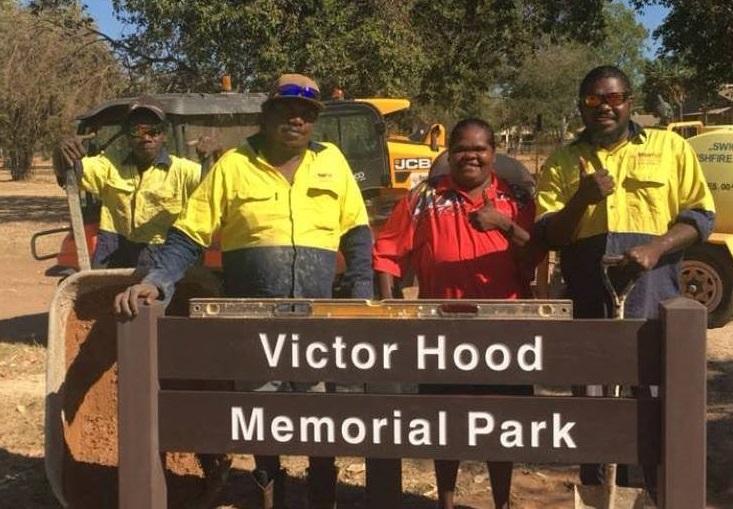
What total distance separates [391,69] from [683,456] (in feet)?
44.9

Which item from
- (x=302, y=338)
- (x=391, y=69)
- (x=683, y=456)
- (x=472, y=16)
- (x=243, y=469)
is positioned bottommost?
(x=243, y=469)

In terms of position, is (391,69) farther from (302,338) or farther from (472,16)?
(302,338)

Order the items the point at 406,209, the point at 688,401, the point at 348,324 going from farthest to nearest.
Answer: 1. the point at 406,209
2. the point at 348,324
3. the point at 688,401

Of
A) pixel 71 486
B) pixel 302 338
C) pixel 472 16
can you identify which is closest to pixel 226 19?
pixel 472 16

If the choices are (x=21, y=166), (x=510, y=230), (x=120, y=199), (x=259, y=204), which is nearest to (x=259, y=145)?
(x=259, y=204)

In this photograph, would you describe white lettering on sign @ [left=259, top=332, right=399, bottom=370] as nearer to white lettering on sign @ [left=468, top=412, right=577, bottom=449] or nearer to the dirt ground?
white lettering on sign @ [left=468, top=412, right=577, bottom=449]

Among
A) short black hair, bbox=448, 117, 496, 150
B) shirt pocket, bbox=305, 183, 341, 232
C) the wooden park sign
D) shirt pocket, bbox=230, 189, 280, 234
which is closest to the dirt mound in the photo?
shirt pocket, bbox=230, 189, 280, 234

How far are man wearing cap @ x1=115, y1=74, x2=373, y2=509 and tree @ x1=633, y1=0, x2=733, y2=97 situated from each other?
15.0 m

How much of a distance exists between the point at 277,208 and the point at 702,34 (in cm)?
1575

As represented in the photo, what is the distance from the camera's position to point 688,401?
8.80ft

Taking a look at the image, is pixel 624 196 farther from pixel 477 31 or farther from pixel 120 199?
pixel 477 31

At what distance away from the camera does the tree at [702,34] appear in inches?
667

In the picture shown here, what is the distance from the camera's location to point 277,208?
3.63m

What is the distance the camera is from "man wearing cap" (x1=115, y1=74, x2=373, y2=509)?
3.60 m
